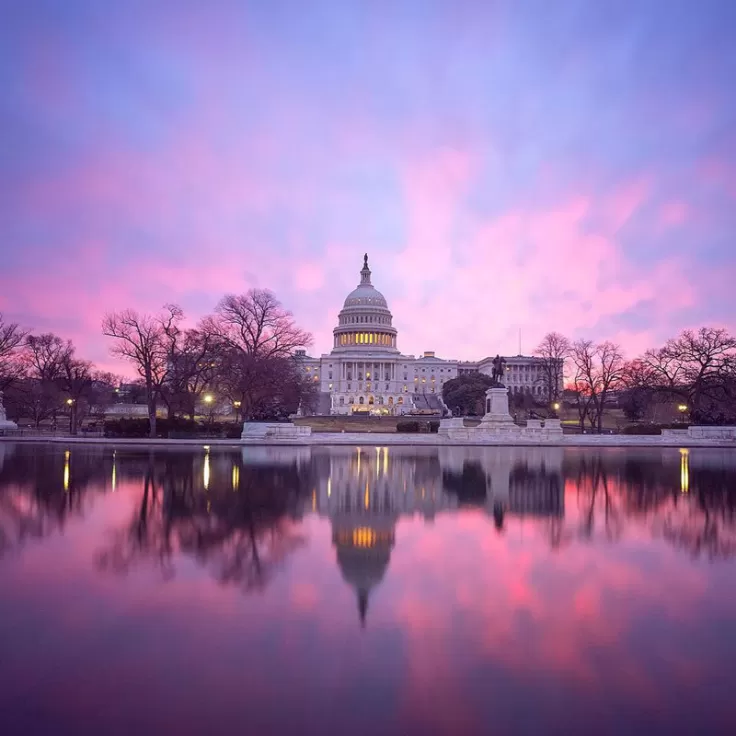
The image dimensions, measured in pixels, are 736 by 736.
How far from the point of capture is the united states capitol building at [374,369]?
141000 millimetres

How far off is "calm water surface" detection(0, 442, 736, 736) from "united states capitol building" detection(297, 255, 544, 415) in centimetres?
12059

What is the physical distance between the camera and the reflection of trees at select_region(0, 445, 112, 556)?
35.7 feet

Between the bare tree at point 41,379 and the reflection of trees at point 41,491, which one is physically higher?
the bare tree at point 41,379

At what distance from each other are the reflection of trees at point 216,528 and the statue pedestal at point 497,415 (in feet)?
94.0

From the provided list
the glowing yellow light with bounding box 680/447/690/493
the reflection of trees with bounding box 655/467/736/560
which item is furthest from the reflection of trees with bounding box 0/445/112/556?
the glowing yellow light with bounding box 680/447/690/493

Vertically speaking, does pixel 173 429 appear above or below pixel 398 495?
above

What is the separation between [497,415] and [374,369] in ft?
323

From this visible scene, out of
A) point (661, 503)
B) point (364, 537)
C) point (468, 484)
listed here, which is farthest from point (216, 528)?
point (661, 503)

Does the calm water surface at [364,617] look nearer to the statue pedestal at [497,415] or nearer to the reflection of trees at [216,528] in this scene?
the reflection of trees at [216,528]

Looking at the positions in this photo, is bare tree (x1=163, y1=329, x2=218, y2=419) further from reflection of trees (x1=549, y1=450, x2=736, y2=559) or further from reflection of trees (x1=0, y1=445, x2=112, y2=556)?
reflection of trees (x1=549, y1=450, x2=736, y2=559)

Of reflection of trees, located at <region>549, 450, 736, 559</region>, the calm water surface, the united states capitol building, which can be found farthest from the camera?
the united states capitol building

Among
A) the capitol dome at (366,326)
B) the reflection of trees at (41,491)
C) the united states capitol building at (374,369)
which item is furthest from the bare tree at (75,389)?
the capitol dome at (366,326)

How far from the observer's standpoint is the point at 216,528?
1080 centimetres

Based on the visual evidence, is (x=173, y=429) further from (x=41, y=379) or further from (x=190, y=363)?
(x=41, y=379)
